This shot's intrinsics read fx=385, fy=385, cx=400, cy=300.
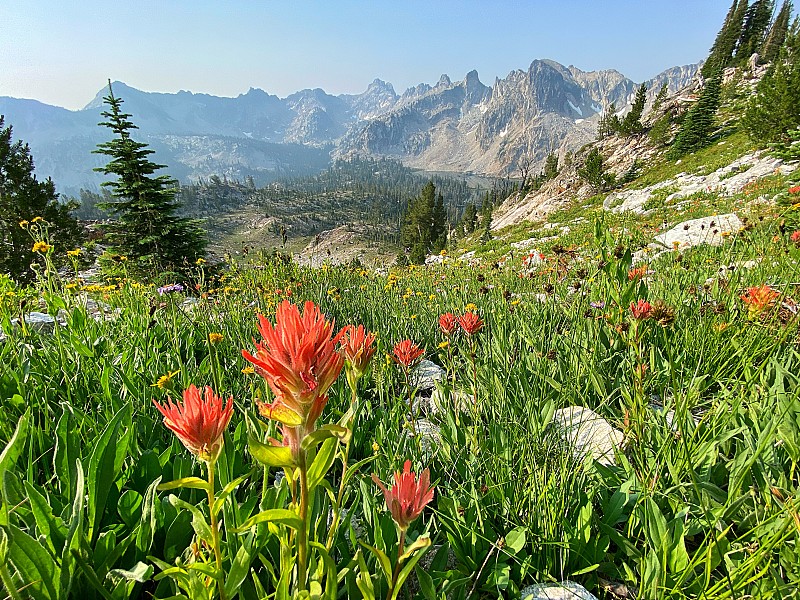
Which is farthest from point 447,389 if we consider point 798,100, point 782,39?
point 782,39

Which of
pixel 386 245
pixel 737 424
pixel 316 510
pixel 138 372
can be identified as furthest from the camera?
pixel 386 245

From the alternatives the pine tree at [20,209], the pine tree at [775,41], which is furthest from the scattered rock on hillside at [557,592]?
the pine tree at [775,41]

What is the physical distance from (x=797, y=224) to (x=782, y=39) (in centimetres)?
6155

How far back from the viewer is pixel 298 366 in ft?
2.35

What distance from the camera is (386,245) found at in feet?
362

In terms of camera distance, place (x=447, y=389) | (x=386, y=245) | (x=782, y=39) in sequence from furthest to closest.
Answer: (x=386, y=245) → (x=782, y=39) → (x=447, y=389)

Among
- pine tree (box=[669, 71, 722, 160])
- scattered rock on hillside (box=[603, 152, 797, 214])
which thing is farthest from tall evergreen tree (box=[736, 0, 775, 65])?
scattered rock on hillside (box=[603, 152, 797, 214])

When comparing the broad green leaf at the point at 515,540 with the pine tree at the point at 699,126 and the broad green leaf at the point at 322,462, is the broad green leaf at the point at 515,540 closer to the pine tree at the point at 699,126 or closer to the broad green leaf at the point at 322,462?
the broad green leaf at the point at 322,462

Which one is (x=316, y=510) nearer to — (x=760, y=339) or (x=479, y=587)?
(x=479, y=587)

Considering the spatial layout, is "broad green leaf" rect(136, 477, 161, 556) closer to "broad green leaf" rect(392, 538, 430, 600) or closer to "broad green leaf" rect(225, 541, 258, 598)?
"broad green leaf" rect(225, 541, 258, 598)

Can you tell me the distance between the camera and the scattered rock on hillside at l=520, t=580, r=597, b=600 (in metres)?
1.30

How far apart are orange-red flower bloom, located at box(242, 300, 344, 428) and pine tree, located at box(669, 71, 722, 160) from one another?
38.8 meters

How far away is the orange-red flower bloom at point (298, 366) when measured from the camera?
0.71 m

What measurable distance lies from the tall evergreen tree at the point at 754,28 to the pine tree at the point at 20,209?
2741 inches
